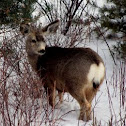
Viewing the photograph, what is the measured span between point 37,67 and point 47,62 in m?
0.32

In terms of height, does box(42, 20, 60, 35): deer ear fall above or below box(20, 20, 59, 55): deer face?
above

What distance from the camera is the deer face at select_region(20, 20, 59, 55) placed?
15.3 ft

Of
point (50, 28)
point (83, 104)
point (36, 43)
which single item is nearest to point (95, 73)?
point (83, 104)

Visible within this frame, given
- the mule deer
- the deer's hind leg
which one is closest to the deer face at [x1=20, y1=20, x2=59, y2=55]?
the mule deer

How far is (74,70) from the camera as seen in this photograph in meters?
3.95

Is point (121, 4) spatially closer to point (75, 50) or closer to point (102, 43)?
point (102, 43)

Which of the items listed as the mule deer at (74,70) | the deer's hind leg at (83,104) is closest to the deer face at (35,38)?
the mule deer at (74,70)

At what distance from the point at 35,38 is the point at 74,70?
107 cm

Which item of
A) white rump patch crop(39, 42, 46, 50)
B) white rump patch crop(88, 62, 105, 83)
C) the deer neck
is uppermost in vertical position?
white rump patch crop(39, 42, 46, 50)

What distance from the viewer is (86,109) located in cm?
405

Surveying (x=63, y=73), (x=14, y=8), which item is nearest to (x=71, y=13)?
(x=14, y=8)

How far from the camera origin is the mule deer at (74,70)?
387 cm

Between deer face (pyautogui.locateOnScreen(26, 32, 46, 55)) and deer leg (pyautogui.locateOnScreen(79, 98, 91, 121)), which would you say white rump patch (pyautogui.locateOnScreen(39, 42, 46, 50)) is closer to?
deer face (pyautogui.locateOnScreen(26, 32, 46, 55))

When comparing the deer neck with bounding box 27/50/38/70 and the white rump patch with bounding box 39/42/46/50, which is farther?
the deer neck with bounding box 27/50/38/70
